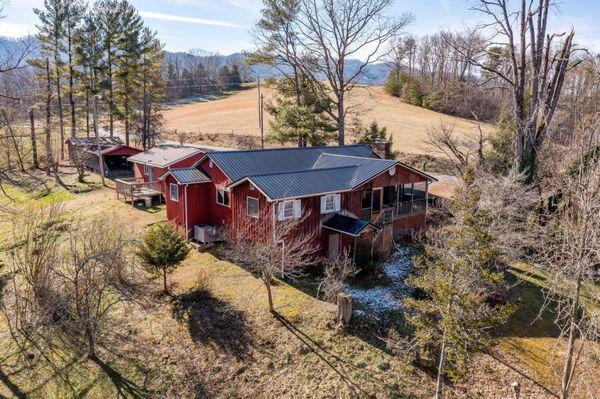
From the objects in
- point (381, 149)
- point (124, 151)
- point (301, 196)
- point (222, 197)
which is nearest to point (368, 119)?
point (381, 149)

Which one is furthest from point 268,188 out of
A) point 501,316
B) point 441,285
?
point 501,316

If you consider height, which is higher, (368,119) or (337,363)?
(368,119)

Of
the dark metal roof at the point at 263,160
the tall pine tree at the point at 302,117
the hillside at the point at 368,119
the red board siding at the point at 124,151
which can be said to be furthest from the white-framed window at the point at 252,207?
the hillside at the point at 368,119

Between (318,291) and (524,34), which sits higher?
(524,34)

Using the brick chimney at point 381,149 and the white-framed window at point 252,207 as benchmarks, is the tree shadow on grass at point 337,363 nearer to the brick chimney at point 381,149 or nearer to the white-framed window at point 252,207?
the white-framed window at point 252,207

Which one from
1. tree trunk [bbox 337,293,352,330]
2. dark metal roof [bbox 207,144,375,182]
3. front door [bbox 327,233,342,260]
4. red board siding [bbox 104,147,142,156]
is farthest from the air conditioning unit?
red board siding [bbox 104,147,142,156]

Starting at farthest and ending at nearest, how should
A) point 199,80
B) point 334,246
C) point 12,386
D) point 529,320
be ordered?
point 199,80 → point 334,246 → point 529,320 → point 12,386

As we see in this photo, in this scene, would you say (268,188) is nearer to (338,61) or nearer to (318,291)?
(318,291)

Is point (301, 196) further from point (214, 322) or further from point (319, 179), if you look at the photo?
point (214, 322)
